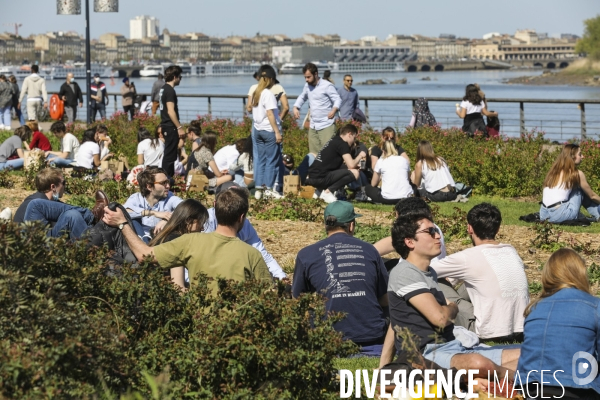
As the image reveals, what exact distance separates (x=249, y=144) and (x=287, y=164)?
711 mm

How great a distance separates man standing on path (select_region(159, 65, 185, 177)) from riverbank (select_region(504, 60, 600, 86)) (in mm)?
95033

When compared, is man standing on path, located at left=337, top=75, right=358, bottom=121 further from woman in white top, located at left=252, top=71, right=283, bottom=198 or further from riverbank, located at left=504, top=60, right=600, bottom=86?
riverbank, located at left=504, top=60, right=600, bottom=86

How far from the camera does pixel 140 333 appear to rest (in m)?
4.58

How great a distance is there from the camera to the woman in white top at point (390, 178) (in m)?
11.7

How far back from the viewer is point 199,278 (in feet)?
15.6

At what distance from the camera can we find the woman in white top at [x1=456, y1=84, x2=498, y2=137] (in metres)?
15.5

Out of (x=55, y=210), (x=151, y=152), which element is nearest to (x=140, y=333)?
(x=55, y=210)

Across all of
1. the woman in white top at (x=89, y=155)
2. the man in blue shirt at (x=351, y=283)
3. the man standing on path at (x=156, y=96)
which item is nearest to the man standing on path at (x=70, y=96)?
the man standing on path at (x=156, y=96)

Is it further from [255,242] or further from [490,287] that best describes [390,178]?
[490,287]

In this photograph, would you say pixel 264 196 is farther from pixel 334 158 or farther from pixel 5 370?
pixel 5 370

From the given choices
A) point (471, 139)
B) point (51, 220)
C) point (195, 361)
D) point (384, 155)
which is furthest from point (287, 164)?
point (195, 361)

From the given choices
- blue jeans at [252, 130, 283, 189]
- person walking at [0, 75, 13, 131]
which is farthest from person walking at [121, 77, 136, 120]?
blue jeans at [252, 130, 283, 189]

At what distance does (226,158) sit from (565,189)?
463 centimetres

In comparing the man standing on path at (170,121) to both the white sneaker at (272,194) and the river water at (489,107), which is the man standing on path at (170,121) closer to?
the white sneaker at (272,194)
